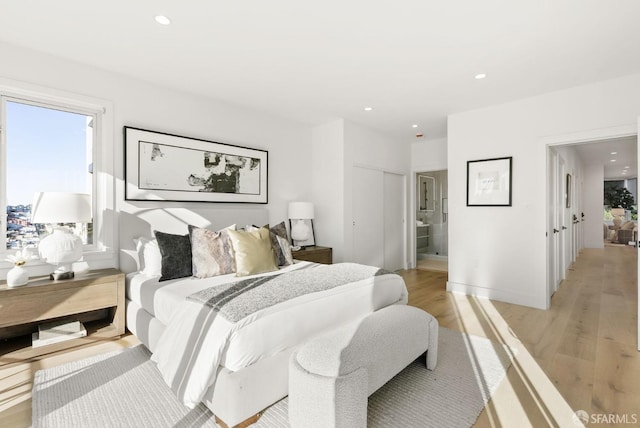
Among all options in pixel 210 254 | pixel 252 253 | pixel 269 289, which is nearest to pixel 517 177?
pixel 252 253

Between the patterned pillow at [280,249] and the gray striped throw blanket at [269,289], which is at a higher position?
the patterned pillow at [280,249]

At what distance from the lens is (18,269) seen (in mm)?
2461

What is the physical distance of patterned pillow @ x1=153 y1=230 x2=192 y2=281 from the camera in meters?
2.79

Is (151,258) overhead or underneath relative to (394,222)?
underneath

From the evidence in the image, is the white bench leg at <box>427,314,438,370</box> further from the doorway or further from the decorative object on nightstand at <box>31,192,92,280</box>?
the decorative object on nightstand at <box>31,192,92,280</box>

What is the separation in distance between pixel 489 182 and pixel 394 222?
2.00m

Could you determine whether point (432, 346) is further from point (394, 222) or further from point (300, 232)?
point (394, 222)

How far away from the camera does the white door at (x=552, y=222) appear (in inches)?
152

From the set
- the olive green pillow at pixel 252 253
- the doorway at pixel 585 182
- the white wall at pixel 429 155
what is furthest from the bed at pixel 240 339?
the white wall at pixel 429 155

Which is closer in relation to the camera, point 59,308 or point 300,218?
point 59,308

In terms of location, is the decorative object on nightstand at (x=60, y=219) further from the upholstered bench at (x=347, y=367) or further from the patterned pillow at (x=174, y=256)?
the upholstered bench at (x=347, y=367)

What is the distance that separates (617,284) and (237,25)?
617 cm

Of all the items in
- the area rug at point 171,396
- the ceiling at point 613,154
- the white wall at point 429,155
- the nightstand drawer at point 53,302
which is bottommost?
the area rug at point 171,396

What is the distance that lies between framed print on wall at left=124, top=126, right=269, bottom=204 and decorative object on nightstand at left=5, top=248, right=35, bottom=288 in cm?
90
